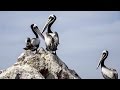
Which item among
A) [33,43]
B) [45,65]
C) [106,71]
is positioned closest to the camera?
[45,65]

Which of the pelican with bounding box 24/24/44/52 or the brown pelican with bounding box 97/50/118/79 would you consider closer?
the pelican with bounding box 24/24/44/52

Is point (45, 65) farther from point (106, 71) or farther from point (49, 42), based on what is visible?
point (106, 71)

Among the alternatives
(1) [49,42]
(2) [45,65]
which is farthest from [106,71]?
(2) [45,65]

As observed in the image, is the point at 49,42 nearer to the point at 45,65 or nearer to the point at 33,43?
the point at 33,43

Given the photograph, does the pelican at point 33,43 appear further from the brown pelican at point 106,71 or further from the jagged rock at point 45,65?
the brown pelican at point 106,71

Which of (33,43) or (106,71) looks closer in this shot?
(33,43)

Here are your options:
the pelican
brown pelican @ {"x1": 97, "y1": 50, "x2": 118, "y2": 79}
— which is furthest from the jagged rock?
brown pelican @ {"x1": 97, "y1": 50, "x2": 118, "y2": 79}

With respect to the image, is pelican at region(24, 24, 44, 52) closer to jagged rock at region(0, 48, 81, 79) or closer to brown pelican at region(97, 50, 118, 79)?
jagged rock at region(0, 48, 81, 79)

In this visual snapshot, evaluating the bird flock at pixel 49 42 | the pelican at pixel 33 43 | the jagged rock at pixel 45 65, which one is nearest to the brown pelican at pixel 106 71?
the bird flock at pixel 49 42

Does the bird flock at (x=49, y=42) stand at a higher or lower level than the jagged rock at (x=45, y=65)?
higher

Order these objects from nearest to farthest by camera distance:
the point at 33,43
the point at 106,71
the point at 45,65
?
the point at 45,65
the point at 33,43
the point at 106,71

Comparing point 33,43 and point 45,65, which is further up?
point 33,43
